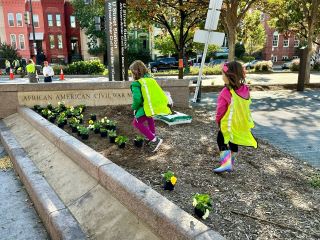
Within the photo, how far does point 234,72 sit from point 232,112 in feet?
1.70

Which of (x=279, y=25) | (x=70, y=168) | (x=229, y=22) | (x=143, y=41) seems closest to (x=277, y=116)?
(x=70, y=168)

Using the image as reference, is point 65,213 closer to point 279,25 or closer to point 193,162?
point 193,162

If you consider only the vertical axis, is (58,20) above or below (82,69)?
above

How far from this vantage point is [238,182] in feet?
13.9

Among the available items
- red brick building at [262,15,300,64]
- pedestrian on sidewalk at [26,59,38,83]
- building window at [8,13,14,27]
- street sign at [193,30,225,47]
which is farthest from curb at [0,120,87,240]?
red brick building at [262,15,300,64]

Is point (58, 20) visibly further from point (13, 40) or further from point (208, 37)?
point (208, 37)

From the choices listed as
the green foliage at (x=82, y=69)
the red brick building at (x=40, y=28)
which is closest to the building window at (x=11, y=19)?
the red brick building at (x=40, y=28)

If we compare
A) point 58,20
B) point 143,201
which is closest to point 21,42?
point 58,20

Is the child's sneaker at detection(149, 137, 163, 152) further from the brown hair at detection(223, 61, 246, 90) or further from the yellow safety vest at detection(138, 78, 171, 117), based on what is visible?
the brown hair at detection(223, 61, 246, 90)

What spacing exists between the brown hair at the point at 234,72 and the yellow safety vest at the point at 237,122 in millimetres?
133

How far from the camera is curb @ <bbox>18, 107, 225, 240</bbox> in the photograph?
2.59 metres

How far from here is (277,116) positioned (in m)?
9.28

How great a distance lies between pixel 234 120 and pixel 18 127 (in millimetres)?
5619

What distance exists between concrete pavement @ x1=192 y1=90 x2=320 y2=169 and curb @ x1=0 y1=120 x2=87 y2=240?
3.92 metres
